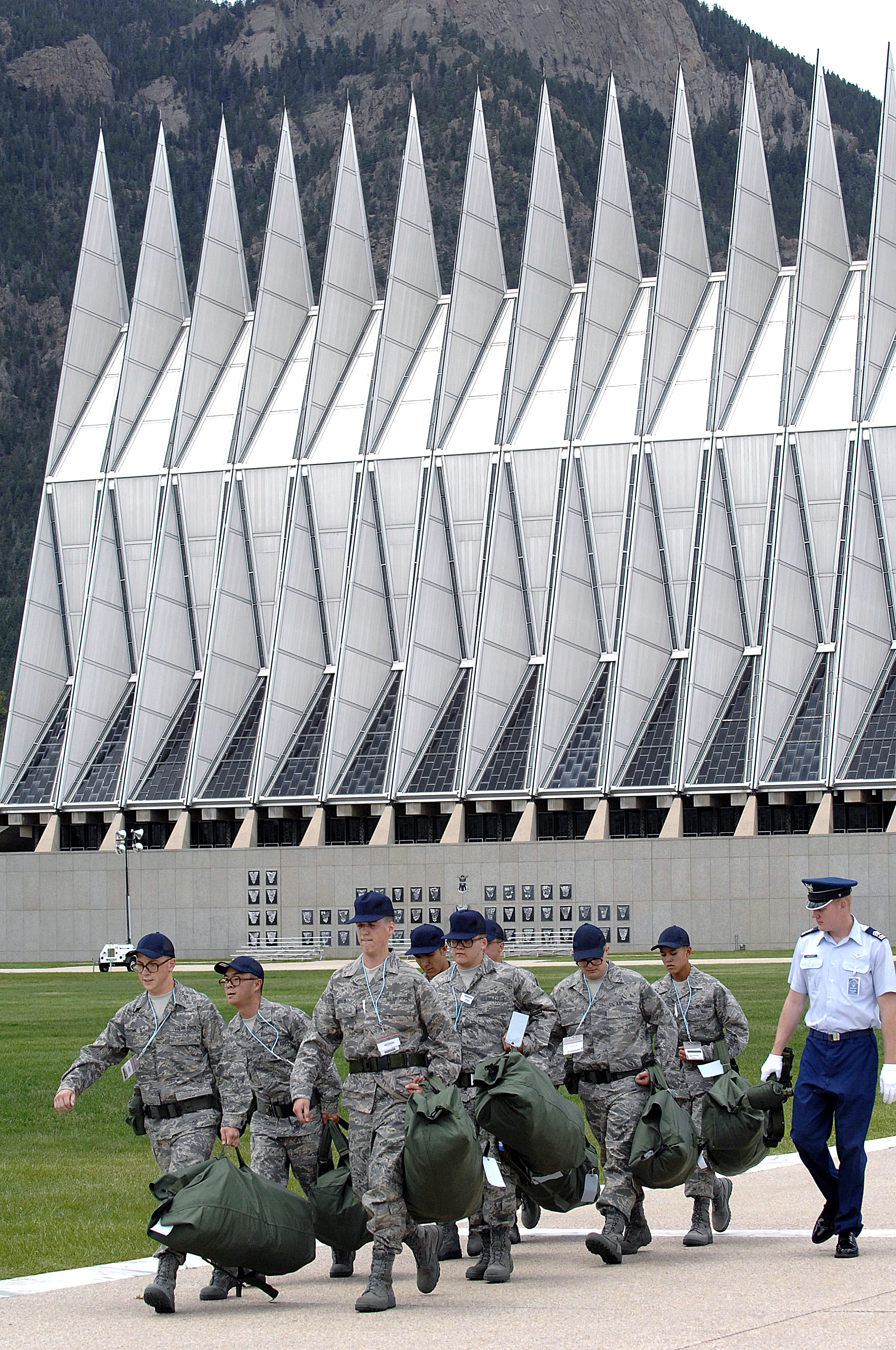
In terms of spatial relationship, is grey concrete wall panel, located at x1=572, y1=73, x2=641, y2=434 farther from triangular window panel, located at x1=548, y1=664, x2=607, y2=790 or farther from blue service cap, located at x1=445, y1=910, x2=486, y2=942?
blue service cap, located at x1=445, y1=910, x2=486, y2=942

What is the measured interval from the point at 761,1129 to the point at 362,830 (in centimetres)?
4817

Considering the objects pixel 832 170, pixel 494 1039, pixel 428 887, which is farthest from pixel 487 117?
pixel 494 1039

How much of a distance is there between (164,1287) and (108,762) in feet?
179

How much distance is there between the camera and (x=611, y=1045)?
1140cm

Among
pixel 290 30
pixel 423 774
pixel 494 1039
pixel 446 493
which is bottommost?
pixel 494 1039

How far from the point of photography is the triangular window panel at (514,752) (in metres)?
56.4

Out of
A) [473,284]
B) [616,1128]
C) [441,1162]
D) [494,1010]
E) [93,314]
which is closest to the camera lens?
[441,1162]

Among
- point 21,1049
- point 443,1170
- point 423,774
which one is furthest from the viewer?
point 423,774

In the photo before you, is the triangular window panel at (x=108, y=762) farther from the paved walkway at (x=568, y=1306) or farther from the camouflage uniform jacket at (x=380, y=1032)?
the camouflage uniform jacket at (x=380, y=1032)

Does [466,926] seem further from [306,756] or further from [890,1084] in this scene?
[306,756]

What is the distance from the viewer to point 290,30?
616 ft

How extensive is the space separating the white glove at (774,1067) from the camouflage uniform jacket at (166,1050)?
3320 millimetres

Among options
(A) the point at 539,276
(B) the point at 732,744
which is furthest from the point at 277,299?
(B) the point at 732,744

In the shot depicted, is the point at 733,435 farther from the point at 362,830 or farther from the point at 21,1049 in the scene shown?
the point at 21,1049
